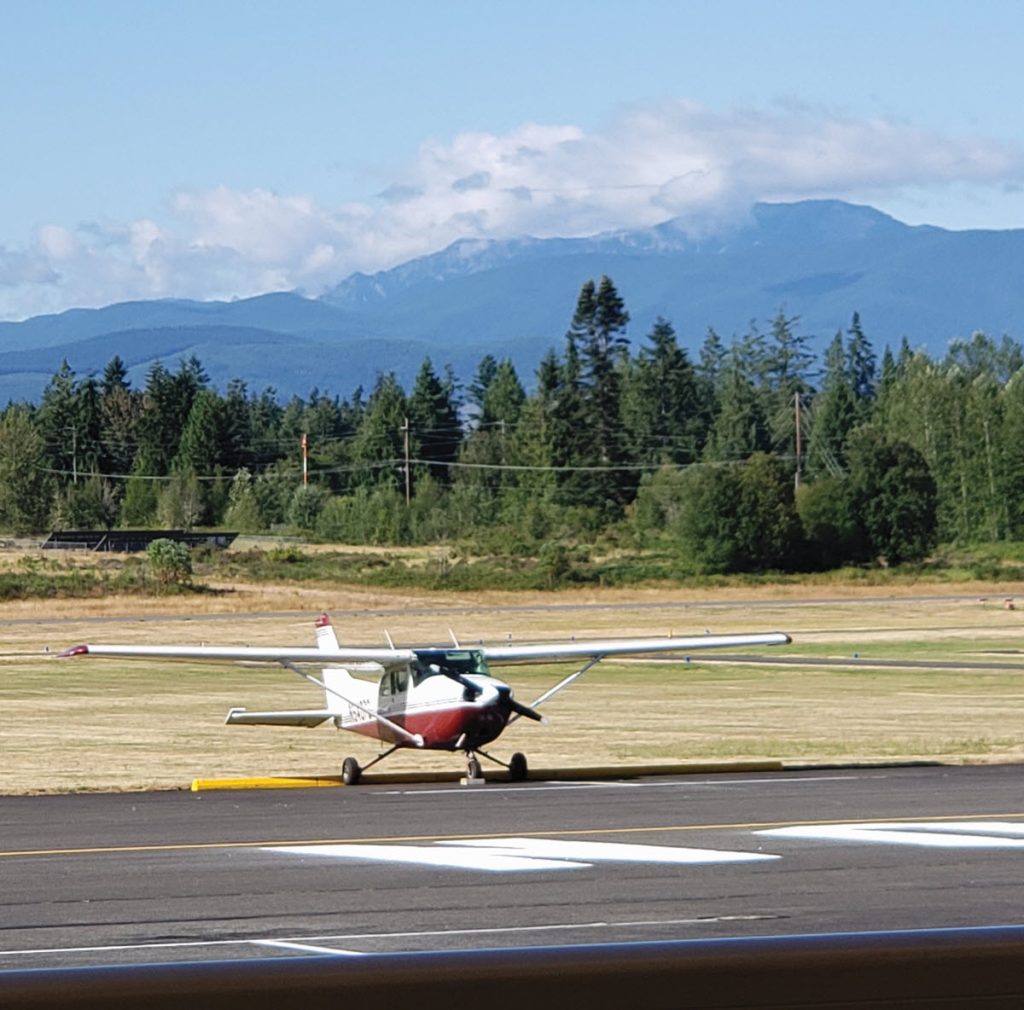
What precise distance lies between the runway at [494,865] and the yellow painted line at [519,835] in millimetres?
36

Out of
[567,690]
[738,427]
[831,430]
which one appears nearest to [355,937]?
[567,690]

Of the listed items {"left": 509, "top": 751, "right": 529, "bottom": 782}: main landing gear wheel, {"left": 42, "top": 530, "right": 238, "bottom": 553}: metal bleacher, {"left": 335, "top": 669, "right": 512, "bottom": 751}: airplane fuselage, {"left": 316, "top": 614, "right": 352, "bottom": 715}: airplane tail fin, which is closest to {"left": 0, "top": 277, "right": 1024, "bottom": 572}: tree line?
{"left": 42, "top": 530, "right": 238, "bottom": 553}: metal bleacher

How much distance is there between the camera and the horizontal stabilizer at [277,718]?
2150 centimetres

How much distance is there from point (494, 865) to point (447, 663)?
7.29 meters

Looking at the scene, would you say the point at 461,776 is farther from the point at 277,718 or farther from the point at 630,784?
the point at 277,718

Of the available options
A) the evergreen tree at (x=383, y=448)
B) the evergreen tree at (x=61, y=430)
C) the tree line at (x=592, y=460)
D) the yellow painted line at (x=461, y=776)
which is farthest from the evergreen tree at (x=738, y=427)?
the yellow painted line at (x=461, y=776)

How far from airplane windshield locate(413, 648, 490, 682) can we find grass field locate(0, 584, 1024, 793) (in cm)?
334

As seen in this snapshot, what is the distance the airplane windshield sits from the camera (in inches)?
819

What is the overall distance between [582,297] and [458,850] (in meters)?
135

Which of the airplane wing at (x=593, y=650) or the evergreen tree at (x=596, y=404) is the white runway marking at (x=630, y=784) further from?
the evergreen tree at (x=596, y=404)

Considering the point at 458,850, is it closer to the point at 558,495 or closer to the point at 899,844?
the point at 899,844

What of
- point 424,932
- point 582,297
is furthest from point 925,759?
point 582,297

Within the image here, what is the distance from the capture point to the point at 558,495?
399 feet

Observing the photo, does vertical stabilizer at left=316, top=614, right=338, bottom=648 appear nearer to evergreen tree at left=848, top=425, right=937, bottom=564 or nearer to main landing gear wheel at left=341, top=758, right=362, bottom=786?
main landing gear wheel at left=341, top=758, right=362, bottom=786
